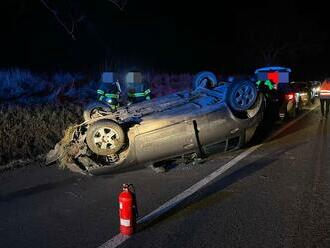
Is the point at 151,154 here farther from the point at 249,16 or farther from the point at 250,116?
the point at 249,16

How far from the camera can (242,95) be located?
7.64 meters

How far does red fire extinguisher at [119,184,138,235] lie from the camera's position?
4373 millimetres

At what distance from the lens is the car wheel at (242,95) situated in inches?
295

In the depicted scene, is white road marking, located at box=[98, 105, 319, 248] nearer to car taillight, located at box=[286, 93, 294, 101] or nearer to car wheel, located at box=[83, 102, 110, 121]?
car wheel, located at box=[83, 102, 110, 121]

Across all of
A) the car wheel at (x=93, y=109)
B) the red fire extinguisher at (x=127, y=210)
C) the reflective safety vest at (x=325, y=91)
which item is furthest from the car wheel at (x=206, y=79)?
the reflective safety vest at (x=325, y=91)

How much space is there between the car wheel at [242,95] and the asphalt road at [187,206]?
0.97 m

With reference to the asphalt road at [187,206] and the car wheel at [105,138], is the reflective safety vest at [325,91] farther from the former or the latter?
the car wheel at [105,138]

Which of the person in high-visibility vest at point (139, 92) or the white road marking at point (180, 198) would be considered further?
the person in high-visibility vest at point (139, 92)

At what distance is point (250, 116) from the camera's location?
25.4 ft

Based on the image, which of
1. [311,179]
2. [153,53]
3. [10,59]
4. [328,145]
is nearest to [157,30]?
[153,53]

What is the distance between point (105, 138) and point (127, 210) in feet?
7.77

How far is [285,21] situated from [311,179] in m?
48.9

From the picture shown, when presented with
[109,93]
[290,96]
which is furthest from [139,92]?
[290,96]

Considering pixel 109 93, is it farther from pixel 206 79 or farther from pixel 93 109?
pixel 206 79
